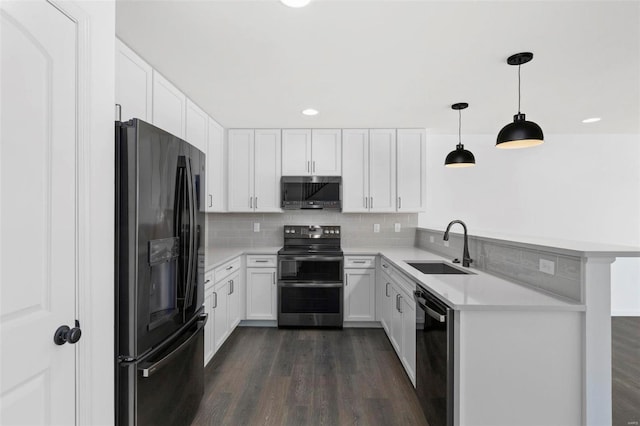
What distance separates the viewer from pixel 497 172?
4285 millimetres

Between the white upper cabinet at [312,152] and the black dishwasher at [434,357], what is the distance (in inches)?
83.3

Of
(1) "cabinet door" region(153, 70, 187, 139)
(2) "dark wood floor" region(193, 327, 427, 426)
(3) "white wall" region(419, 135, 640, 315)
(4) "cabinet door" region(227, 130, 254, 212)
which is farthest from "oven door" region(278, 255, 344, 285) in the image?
(1) "cabinet door" region(153, 70, 187, 139)

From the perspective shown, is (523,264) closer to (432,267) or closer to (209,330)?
(432,267)

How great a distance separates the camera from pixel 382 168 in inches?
153

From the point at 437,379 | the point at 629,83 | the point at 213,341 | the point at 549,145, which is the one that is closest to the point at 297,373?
the point at 213,341

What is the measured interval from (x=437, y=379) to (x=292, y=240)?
8.53 ft

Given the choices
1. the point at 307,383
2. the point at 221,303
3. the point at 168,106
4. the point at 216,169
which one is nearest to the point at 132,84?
the point at 168,106

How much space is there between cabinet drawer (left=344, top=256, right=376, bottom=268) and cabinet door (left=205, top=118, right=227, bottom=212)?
1602mm

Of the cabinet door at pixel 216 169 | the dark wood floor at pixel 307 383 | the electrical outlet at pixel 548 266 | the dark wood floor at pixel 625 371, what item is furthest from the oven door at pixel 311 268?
the dark wood floor at pixel 625 371

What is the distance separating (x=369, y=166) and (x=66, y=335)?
333cm

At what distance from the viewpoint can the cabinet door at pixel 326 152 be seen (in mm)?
3873

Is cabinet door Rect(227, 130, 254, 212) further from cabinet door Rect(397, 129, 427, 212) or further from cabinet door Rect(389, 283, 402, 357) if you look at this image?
cabinet door Rect(389, 283, 402, 357)

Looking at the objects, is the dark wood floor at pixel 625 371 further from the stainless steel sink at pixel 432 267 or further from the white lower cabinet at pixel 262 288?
the white lower cabinet at pixel 262 288

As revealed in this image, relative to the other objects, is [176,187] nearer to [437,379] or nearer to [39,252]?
[39,252]
